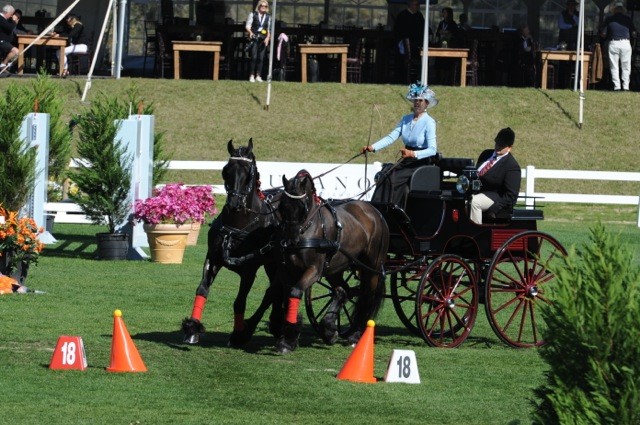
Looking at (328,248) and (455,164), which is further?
(455,164)

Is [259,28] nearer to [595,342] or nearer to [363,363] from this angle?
[363,363]

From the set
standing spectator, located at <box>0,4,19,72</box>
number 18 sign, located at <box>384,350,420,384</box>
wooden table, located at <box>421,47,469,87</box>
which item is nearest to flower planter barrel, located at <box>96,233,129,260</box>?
number 18 sign, located at <box>384,350,420,384</box>

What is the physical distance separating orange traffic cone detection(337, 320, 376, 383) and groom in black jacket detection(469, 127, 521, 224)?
2.65 meters

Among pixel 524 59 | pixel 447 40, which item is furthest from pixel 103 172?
pixel 524 59

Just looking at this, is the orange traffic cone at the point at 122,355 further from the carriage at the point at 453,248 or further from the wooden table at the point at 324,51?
the wooden table at the point at 324,51

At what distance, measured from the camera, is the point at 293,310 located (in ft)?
35.8

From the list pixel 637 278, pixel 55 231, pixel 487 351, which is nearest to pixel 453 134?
pixel 55 231

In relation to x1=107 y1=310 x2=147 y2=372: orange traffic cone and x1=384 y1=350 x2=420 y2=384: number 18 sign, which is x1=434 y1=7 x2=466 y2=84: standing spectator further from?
x1=107 y1=310 x2=147 y2=372: orange traffic cone

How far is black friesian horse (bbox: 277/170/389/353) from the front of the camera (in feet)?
36.1

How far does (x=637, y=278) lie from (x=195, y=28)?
78.9 ft

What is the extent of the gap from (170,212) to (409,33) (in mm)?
13460

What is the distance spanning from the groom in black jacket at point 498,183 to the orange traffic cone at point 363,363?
8.71 feet

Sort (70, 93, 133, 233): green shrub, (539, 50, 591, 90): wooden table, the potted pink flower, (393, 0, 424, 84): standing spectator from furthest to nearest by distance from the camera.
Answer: (539, 50, 591, 90): wooden table < (393, 0, 424, 84): standing spectator < (70, 93, 133, 233): green shrub < the potted pink flower

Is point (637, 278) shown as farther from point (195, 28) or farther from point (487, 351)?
point (195, 28)
